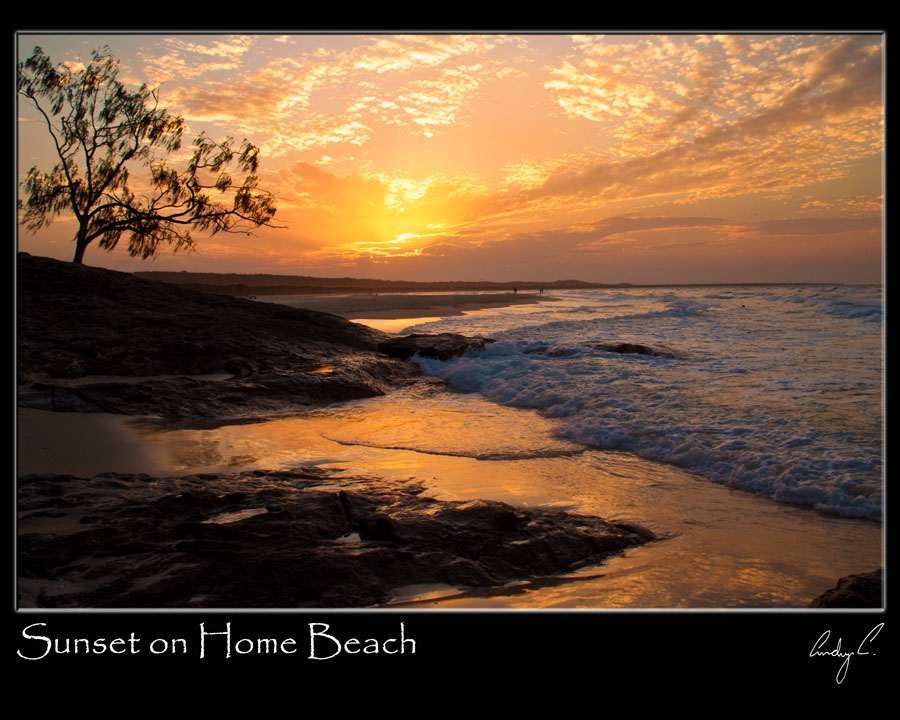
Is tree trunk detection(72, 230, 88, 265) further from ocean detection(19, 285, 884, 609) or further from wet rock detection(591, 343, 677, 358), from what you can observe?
wet rock detection(591, 343, 677, 358)

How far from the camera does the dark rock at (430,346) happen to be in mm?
13234

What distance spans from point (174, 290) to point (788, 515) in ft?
43.0

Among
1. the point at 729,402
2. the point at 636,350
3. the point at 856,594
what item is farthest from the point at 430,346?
the point at 856,594

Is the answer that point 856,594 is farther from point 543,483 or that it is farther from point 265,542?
point 265,542

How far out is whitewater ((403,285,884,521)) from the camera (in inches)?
208

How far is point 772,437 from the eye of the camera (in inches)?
248

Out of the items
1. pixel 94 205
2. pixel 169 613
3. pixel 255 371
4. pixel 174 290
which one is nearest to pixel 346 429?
pixel 255 371

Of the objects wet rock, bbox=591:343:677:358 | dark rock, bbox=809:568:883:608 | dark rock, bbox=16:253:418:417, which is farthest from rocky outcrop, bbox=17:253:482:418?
dark rock, bbox=809:568:883:608

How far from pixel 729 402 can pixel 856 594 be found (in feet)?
18.6

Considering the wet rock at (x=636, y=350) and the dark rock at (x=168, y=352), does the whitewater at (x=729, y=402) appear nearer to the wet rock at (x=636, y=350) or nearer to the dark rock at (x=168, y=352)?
the wet rock at (x=636, y=350)

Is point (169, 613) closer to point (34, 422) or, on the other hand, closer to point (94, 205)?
point (34, 422)

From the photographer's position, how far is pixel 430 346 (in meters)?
13.5

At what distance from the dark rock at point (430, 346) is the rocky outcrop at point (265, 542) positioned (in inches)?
345

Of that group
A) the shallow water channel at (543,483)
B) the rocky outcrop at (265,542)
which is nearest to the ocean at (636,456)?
the shallow water channel at (543,483)
